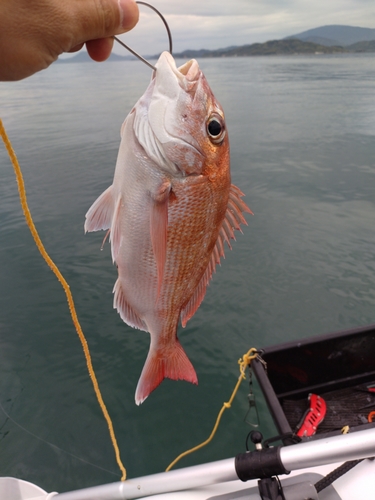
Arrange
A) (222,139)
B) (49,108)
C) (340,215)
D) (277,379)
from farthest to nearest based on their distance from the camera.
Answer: (49,108), (340,215), (277,379), (222,139)

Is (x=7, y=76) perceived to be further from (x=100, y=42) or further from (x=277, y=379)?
(x=277, y=379)

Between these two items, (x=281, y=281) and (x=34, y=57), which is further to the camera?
(x=281, y=281)

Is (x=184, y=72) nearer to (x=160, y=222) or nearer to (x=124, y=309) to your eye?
(x=160, y=222)

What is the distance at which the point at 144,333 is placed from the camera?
4.40 metres

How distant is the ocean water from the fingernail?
303 cm

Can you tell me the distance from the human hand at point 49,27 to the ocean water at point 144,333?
2964mm

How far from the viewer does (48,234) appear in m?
6.63

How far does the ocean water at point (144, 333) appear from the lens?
327cm

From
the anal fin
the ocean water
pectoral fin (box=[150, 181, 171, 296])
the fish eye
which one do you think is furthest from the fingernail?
the ocean water

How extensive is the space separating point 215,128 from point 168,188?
1.06ft

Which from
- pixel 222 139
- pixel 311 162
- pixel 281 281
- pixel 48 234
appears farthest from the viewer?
pixel 311 162

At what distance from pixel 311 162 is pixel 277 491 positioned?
9.14 meters

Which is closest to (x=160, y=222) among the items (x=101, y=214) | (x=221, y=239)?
(x=101, y=214)

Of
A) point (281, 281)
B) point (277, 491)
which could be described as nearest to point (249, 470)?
point (277, 491)
